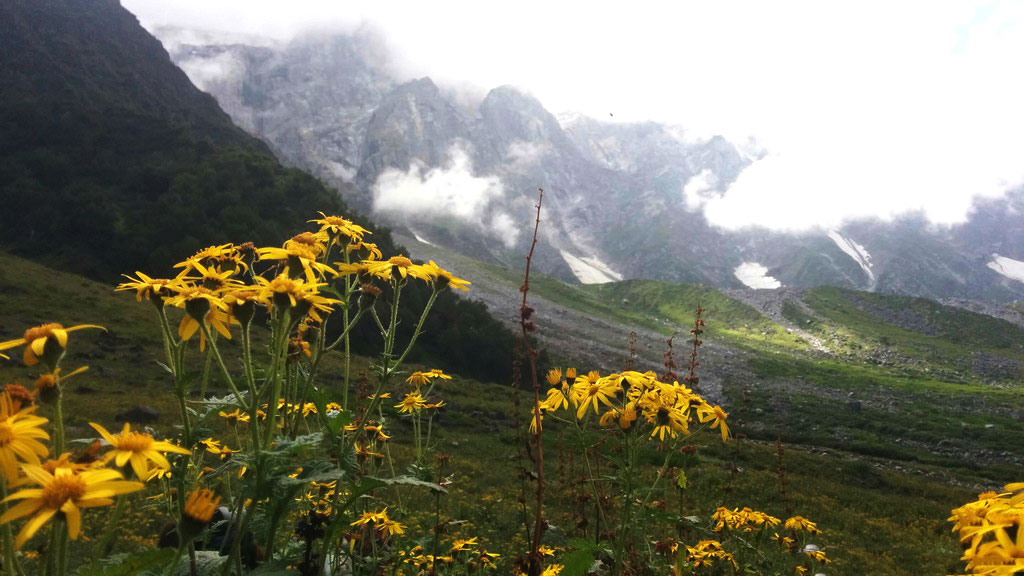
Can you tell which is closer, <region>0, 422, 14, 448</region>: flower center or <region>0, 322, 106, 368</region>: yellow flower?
<region>0, 422, 14, 448</region>: flower center

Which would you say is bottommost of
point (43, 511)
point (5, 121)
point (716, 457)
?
point (716, 457)

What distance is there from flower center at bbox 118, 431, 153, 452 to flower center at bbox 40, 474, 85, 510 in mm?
344

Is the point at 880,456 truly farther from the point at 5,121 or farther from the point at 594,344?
the point at 5,121

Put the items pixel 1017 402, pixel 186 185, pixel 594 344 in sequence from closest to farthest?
pixel 186 185 < pixel 1017 402 < pixel 594 344

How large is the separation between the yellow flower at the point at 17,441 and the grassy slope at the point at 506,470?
100 inches

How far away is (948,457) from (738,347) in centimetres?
6697

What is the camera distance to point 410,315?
57.4 metres

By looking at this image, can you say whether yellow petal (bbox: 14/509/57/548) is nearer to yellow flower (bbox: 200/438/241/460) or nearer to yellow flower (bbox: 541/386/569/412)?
yellow flower (bbox: 200/438/241/460)

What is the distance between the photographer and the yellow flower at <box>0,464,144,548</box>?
1521mm

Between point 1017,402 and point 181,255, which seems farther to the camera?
point 1017,402

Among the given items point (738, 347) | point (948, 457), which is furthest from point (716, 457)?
point (738, 347)

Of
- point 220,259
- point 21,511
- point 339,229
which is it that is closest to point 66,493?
point 21,511

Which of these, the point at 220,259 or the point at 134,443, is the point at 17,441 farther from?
the point at 220,259

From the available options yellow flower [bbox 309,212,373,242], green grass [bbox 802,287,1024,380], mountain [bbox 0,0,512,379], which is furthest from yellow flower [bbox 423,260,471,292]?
green grass [bbox 802,287,1024,380]
